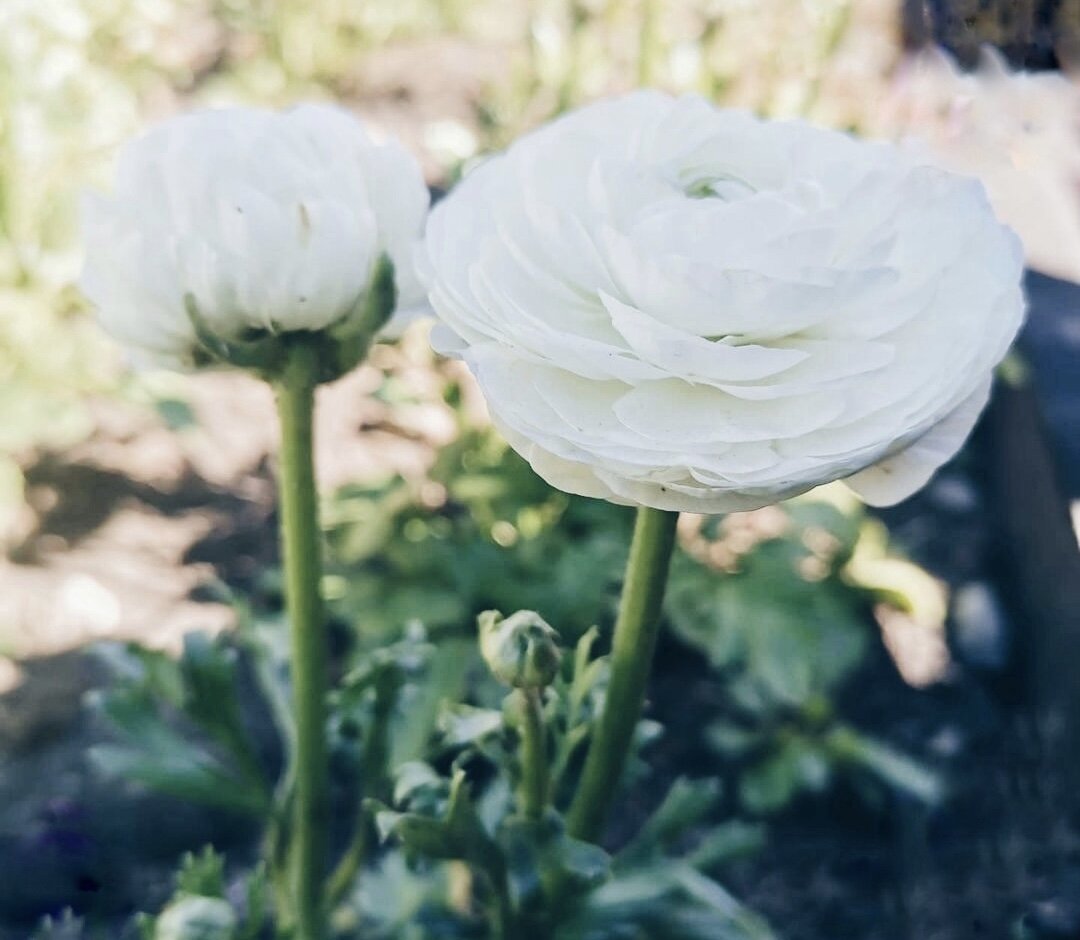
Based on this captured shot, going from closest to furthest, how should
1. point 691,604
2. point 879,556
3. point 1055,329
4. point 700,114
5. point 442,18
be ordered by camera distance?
point 700,114, point 691,604, point 879,556, point 1055,329, point 442,18

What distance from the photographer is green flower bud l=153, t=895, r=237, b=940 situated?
60 centimetres

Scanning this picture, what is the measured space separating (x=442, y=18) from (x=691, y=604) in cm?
208

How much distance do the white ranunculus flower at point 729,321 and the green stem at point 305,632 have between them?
130 millimetres

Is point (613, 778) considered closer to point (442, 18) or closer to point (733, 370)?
point (733, 370)

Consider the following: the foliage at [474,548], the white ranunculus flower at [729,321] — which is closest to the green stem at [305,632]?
the white ranunculus flower at [729,321]

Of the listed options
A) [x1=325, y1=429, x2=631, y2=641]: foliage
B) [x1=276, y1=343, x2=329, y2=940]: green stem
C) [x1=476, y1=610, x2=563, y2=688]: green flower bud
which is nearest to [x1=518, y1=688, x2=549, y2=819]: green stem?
[x1=476, y1=610, x2=563, y2=688]: green flower bud

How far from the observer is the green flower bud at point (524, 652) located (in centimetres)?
49

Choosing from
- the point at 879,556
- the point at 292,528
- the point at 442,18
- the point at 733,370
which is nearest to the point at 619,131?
the point at 733,370

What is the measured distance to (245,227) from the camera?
1.62ft

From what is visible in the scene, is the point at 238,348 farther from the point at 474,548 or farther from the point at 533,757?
the point at 474,548

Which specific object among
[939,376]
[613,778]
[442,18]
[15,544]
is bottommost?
[15,544]

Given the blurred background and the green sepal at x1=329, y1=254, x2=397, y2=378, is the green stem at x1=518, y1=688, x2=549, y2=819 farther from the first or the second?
the blurred background

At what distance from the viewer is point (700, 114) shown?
0.49m

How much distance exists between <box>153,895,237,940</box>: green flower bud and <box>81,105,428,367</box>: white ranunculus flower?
0.31 meters
